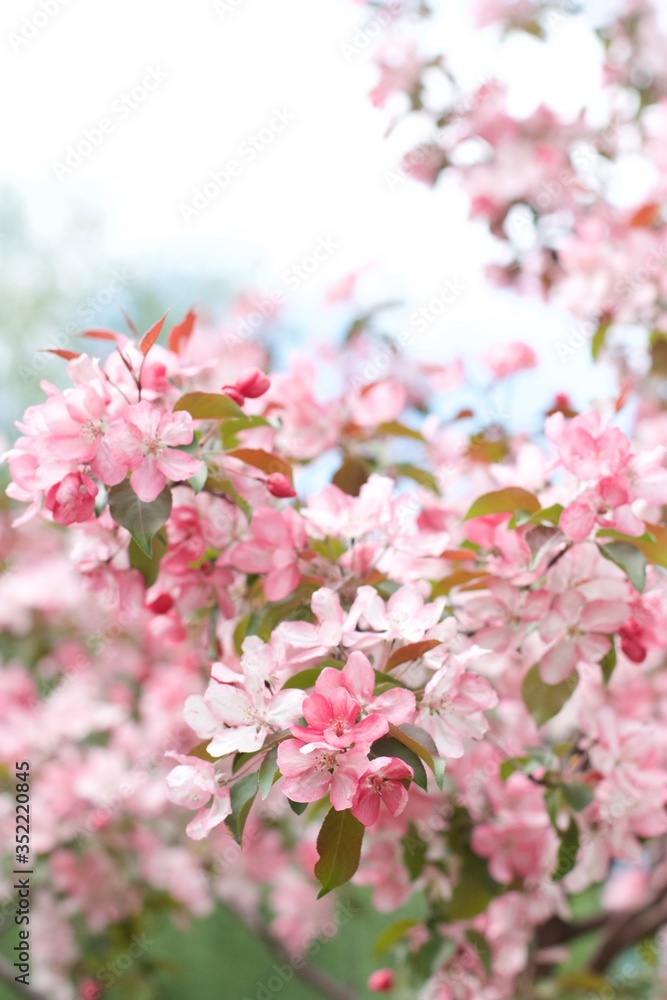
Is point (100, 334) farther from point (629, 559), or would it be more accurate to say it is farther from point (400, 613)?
point (629, 559)

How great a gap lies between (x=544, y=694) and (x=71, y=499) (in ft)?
1.74

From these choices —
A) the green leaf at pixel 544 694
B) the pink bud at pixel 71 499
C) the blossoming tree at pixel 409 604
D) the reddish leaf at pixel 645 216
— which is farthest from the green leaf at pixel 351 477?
the reddish leaf at pixel 645 216

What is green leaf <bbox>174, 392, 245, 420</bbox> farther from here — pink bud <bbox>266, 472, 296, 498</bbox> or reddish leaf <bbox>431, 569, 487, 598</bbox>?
reddish leaf <bbox>431, 569, 487, 598</bbox>

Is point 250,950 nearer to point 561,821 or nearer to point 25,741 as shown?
point 25,741

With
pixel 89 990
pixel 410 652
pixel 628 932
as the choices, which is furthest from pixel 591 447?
pixel 89 990

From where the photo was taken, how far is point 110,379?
92 cm

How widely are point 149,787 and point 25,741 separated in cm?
27

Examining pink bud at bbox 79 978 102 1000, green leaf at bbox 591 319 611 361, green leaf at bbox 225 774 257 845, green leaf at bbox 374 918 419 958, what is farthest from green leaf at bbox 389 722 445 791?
pink bud at bbox 79 978 102 1000

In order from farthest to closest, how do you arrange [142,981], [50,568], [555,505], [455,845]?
[50,568] → [142,981] → [455,845] → [555,505]

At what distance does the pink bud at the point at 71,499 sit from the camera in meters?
0.83

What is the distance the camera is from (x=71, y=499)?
0.83 metres

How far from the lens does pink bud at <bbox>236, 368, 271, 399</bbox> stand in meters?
0.94

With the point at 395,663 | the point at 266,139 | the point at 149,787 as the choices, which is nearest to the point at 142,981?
the point at 149,787

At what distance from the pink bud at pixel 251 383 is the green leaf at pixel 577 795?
55cm
